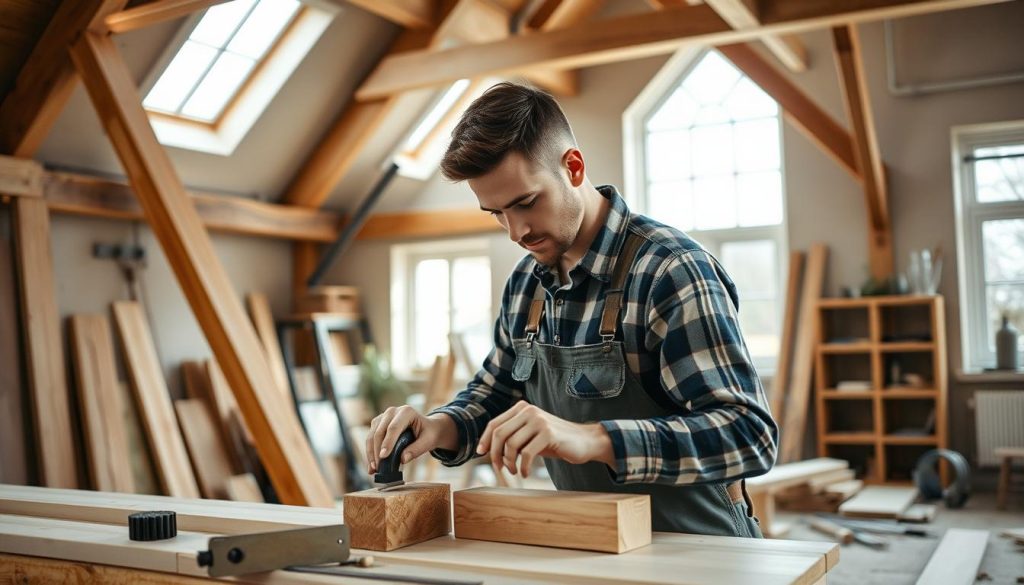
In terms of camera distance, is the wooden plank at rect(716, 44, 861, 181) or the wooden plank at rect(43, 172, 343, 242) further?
the wooden plank at rect(716, 44, 861, 181)

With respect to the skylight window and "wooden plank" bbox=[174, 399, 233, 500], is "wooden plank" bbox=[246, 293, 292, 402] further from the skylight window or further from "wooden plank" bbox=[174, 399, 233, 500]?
the skylight window

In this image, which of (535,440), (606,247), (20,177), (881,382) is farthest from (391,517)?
(881,382)

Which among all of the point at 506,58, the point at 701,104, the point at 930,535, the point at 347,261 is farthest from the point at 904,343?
the point at 347,261

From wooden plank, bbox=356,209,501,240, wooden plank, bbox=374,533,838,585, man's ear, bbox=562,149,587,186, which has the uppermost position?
wooden plank, bbox=356,209,501,240

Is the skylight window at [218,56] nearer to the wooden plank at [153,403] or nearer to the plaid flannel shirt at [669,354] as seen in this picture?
the wooden plank at [153,403]

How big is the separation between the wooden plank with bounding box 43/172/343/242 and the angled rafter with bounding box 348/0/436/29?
176cm

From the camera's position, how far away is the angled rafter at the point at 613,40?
16.5 feet

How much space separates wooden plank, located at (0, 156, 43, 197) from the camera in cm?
562

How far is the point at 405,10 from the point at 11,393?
3487mm

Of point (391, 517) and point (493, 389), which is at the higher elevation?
point (493, 389)

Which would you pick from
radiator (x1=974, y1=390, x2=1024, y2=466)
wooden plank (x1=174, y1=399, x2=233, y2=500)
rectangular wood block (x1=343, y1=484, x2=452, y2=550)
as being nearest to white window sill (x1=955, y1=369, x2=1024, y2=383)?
radiator (x1=974, y1=390, x2=1024, y2=466)

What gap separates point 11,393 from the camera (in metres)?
5.63

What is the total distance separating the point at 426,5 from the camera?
693cm

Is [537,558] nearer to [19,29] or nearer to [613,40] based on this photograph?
[613,40]
